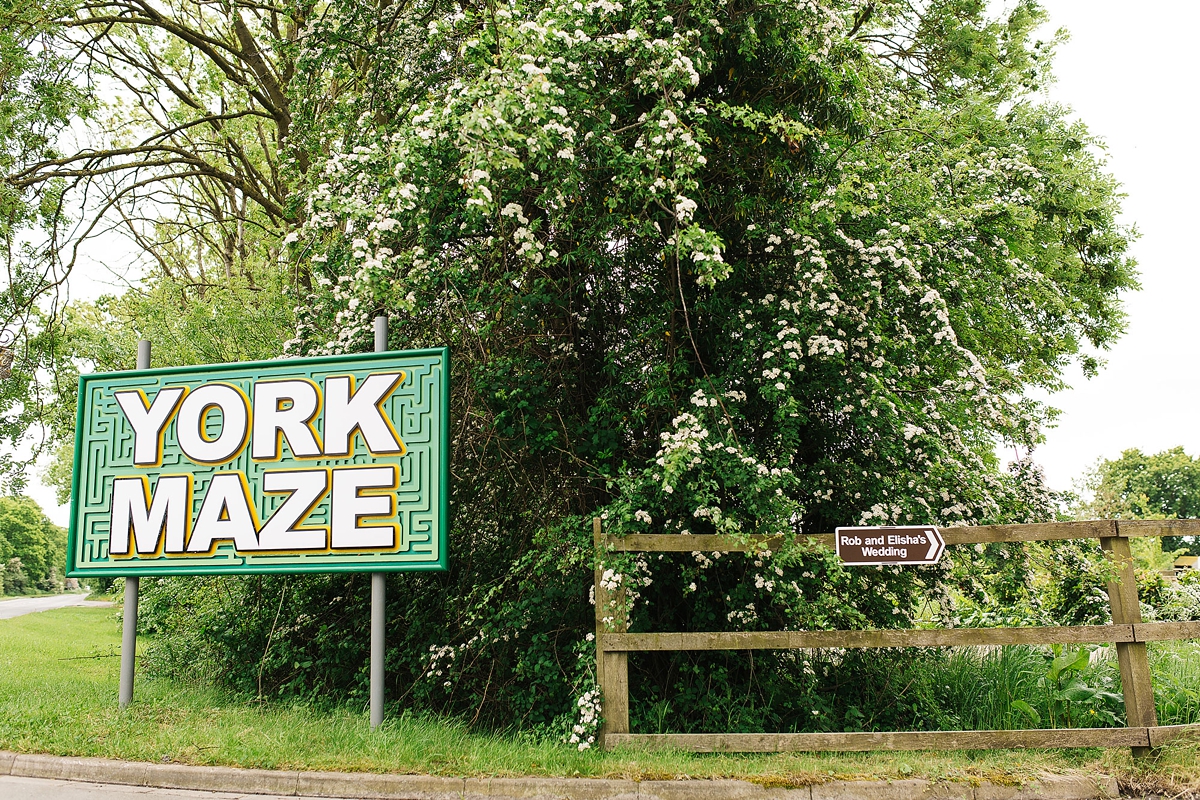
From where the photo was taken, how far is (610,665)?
5.42 meters

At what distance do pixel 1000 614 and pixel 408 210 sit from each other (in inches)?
283

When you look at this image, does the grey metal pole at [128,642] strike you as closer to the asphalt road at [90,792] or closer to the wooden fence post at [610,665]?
the asphalt road at [90,792]

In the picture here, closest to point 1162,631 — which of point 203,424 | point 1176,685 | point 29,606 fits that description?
point 1176,685

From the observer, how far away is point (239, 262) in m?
17.0

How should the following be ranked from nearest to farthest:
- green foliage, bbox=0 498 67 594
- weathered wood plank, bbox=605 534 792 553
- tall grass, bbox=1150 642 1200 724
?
1. weathered wood plank, bbox=605 534 792 553
2. tall grass, bbox=1150 642 1200 724
3. green foliage, bbox=0 498 67 594

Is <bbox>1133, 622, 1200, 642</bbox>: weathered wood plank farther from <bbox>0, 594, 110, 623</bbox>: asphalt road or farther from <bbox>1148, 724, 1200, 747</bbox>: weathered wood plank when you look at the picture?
<bbox>0, 594, 110, 623</bbox>: asphalt road

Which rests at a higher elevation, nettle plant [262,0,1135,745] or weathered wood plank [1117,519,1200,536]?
nettle plant [262,0,1135,745]

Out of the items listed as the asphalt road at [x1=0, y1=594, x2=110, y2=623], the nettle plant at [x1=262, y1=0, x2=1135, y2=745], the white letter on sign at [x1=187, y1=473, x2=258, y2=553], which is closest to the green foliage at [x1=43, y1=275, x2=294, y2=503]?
the white letter on sign at [x1=187, y1=473, x2=258, y2=553]

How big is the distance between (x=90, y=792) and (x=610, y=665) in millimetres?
3608

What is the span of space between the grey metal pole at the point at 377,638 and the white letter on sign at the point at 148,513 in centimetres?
193

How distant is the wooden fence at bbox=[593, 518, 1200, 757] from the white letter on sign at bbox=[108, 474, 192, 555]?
3.94 meters

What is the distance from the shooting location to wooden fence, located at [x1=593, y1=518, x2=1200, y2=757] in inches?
201

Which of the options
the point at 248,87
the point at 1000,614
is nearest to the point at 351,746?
the point at 1000,614

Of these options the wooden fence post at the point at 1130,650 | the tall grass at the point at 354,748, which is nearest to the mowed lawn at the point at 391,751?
the tall grass at the point at 354,748
